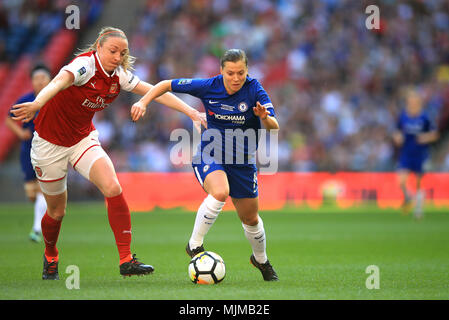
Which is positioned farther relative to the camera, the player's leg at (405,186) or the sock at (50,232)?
the player's leg at (405,186)

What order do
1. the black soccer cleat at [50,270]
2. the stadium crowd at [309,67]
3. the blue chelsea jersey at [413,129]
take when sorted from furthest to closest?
the stadium crowd at [309,67] → the blue chelsea jersey at [413,129] → the black soccer cleat at [50,270]

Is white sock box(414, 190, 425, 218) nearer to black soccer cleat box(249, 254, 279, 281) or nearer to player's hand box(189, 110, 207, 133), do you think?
black soccer cleat box(249, 254, 279, 281)

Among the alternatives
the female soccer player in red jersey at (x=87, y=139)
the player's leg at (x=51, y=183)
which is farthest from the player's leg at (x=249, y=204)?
the player's leg at (x=51, y=183)

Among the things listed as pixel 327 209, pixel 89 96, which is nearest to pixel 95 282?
pixel 89 96

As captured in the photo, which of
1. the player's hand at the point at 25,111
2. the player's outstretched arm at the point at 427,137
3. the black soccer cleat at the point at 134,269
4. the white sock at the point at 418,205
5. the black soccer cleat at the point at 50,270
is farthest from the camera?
the player's outstretched arm at the point at 427,137

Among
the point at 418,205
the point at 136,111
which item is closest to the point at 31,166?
the point at 136,111

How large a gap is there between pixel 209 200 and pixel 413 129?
11.1 meters

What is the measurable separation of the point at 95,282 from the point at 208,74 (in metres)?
16.4

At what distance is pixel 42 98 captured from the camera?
6.21 metres

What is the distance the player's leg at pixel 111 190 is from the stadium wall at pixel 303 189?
11947 millimetres

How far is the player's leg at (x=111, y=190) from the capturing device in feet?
22.7

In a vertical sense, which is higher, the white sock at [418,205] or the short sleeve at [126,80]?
the short sleeve at [126,80]

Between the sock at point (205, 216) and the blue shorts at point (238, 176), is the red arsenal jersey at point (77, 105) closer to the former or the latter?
the blue shorts at point (238, 176)

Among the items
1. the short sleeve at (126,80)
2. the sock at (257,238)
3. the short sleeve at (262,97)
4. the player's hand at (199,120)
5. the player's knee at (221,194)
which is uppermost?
the short sleeve at (126,80)
